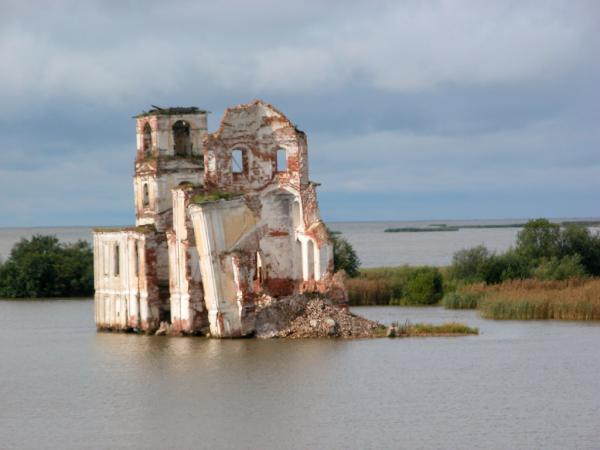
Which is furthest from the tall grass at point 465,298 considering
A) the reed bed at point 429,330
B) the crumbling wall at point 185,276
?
the crumbling wall at point 185,276

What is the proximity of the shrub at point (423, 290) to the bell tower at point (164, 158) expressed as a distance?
455 inches

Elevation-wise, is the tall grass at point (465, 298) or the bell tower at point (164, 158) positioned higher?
the bell tower at point (164, 158)

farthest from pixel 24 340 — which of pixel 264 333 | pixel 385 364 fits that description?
pixel 385 364

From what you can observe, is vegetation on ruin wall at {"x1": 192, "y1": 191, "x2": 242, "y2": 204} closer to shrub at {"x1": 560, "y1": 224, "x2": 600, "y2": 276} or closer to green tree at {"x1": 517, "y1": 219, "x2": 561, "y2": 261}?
green tree at {"x1": 517, "y1": 219, "x2": 561, "y2": 261}

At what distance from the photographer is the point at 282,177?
41.0 meters

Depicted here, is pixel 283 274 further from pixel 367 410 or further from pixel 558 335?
pixel 367 410

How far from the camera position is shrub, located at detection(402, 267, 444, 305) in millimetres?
50897

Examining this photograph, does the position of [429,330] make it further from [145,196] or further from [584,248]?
[584,248]

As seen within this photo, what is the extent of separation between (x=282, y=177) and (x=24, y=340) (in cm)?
972

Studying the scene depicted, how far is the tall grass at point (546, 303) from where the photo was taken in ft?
135

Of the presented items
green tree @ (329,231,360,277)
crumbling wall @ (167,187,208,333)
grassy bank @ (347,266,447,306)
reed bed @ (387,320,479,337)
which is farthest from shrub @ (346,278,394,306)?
reed bed @ (387,320,479,337)

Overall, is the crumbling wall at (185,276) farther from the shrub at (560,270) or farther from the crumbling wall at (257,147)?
the shrub at (560,270)

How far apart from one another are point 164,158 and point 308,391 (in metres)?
16.3

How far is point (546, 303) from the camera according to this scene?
41.8 meters
